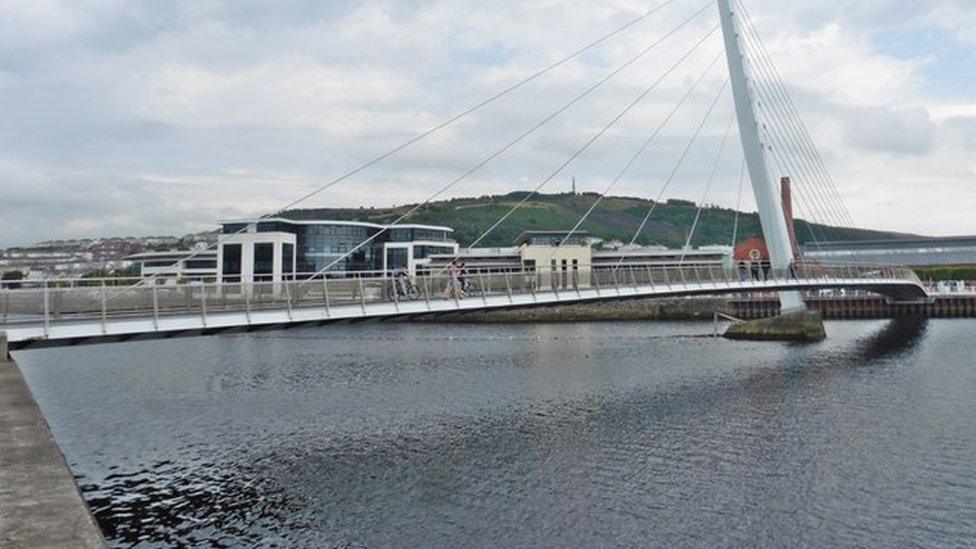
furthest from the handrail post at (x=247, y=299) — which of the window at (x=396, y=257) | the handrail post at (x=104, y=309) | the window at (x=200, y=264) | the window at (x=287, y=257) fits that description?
the window at (x=200, y=264)

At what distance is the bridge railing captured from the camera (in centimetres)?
1524

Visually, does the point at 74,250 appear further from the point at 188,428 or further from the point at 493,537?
the point at 493,537

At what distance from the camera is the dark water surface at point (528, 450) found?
42.3ft

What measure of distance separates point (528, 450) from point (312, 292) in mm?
6811

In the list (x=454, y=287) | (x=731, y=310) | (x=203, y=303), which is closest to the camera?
(x=203, y=303)

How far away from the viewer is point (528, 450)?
59.9 ft

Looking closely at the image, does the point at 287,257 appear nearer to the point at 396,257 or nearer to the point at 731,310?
the point at 396,257

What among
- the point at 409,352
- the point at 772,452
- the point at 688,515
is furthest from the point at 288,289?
the point at 409,352

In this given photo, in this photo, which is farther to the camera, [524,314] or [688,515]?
[524,314]

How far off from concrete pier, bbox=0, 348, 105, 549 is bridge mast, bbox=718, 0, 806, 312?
3553 cm

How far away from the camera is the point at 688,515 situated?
13234 mm

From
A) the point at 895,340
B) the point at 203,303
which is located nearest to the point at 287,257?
the point at 895,340

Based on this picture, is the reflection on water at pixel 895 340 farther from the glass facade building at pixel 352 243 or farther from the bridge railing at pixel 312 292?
the glass facade building at pixel 352 243

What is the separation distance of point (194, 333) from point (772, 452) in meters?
14.2
